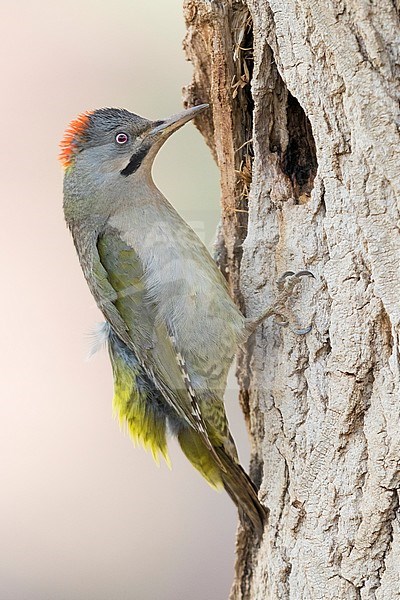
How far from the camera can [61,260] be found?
388 centimetres

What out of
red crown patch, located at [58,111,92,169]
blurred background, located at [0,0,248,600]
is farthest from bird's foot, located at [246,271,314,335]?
blurred background, located at [0,0,248,600]

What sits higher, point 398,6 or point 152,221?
point 398,6

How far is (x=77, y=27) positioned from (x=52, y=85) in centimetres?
34

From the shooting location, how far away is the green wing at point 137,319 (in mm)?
2527

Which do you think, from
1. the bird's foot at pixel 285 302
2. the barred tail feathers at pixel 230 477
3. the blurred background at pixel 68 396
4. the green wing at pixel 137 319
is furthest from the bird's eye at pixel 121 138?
the blurred background at pixel 68 396

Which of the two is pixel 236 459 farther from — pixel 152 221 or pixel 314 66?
pixel 314 66

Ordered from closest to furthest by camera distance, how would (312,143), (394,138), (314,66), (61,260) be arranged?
(394,138)
(314,66)
(312,143)
(61,260)

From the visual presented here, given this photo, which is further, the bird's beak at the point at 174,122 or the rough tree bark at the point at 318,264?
the bird's beak at the point at 174,122

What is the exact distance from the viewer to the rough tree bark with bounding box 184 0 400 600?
1.97 metres

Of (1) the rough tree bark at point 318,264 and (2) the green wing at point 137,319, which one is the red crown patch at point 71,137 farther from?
(1) the rough tree bark at point 318,264

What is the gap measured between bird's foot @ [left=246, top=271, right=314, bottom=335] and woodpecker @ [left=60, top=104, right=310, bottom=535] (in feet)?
0.35

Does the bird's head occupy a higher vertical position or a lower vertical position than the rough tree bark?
higher

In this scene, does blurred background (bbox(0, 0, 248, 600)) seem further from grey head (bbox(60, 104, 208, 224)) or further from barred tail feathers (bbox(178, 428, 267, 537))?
barred tail feathers (bbox(178, 428, 267, 537))

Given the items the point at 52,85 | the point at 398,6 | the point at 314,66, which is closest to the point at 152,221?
the point at 314,66
